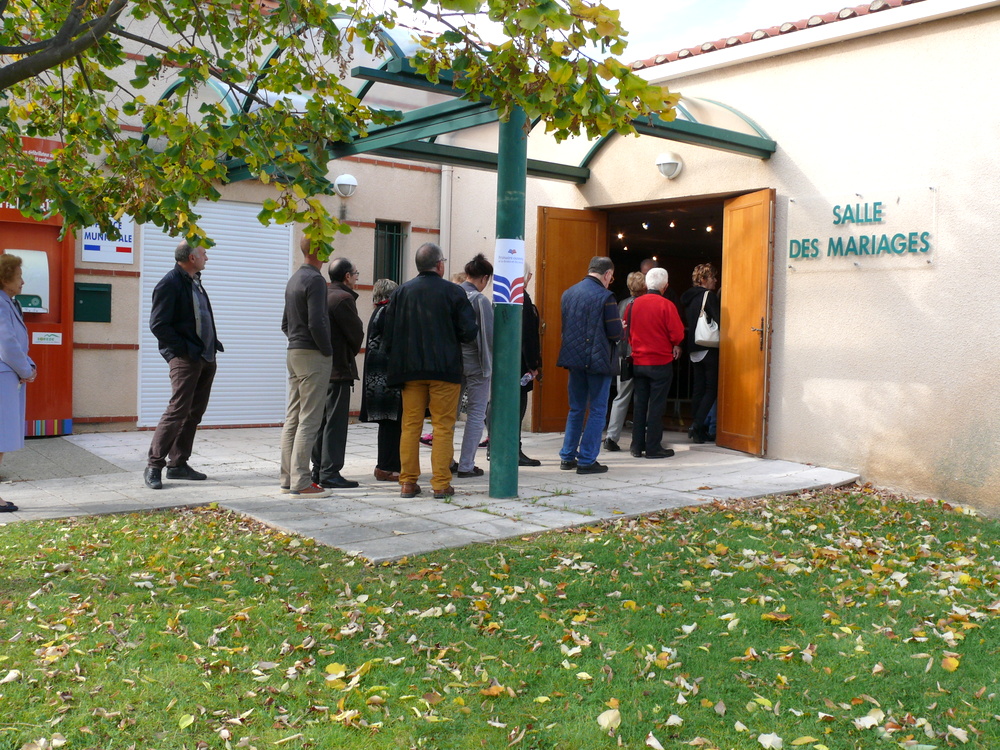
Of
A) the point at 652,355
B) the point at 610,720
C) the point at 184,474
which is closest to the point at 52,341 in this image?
the point at 184,474

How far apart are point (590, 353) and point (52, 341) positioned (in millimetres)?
5667

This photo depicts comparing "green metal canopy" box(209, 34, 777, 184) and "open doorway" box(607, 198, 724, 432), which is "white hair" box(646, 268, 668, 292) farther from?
"green metal canopy" box(209, 34, 777, 184)

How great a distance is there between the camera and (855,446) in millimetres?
8414

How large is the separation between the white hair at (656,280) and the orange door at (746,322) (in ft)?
2.02

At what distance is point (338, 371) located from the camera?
7160 millimetres

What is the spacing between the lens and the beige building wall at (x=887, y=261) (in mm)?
7508

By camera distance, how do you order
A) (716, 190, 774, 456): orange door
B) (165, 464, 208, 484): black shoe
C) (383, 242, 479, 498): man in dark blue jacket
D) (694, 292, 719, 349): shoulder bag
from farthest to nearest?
(694, 292, 719, 349): shoulder bag
(716, 190, 774, 456): orange door
(165, 464, 208, 484): black shoe
(383, 242, 479, 498): man in dark blue jacket

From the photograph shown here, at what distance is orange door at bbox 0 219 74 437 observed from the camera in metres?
9.73

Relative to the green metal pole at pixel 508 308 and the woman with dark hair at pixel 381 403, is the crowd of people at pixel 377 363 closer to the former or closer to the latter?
the woman with dark hair at pixel 381 403

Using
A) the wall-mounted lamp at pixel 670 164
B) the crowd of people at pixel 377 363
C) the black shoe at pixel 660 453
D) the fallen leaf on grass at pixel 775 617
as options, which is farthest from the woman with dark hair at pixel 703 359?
the fallen leaf on grass at pixel 775 617

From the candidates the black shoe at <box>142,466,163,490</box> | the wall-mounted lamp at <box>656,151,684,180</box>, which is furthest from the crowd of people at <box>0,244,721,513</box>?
the wall-mounted lamp at <box>656,151,684,180</box>

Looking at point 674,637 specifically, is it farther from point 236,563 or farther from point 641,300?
point 641,300

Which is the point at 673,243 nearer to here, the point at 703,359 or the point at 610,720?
the point at 703,359

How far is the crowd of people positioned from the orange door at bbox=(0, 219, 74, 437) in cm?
292
